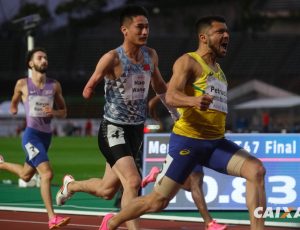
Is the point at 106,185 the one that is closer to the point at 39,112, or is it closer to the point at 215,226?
the point at 215,226

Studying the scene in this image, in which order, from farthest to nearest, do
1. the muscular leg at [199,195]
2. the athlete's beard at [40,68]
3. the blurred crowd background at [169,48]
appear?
1. the blurred crowd background at [169,48]
2. the athlete's beard at [40,68]
3. the muscular leg at [199,195]

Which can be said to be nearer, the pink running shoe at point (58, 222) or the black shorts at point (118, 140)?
the black shorts at point (118, 140)

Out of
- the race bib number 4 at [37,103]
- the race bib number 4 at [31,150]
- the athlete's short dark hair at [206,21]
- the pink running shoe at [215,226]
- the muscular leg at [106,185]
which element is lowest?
the pink running shoe at [215,226]

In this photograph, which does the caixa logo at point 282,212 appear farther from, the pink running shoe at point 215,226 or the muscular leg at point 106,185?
the muscular leg at point 106,185

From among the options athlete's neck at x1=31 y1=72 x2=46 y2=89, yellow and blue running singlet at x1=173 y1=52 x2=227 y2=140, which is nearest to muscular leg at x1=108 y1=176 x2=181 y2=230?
yellow and blue running singlet at x1=173 y1=52 x2=227 y2=140

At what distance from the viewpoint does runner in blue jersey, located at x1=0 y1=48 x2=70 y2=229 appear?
1133 centimetres

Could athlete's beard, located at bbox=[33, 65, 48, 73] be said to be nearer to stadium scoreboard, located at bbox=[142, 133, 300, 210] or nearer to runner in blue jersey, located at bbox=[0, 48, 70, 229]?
runner in blue jersey, located at bbox=[0, 48, 70, 229]

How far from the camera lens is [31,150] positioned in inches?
451

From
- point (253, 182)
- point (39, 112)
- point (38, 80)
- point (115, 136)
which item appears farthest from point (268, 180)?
point (253, 182)

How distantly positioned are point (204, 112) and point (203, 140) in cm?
24

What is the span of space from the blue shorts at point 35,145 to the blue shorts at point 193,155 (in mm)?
3195

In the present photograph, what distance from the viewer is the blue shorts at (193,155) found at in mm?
8352

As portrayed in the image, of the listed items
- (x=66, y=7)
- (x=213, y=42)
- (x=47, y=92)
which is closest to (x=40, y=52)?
(x=47, y=92)

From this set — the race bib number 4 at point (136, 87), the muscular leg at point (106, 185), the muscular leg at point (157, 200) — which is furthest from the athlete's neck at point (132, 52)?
the muscular leg at point (157, 200)
